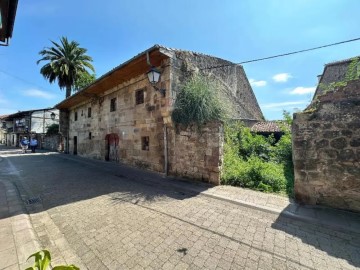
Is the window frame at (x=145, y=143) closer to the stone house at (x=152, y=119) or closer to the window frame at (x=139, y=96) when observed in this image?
the stone house at (x=152, y=119)

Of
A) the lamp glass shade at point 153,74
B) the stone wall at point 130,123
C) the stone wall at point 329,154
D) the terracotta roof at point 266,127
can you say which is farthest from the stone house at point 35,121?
the stone wall at point 329,154

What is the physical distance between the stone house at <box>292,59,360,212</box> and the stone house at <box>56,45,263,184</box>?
2502 millimetres

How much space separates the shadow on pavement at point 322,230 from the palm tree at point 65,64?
2406cm

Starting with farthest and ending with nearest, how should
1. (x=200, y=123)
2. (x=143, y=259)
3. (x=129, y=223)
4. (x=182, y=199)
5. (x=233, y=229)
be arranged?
(x=200, y=123) < (x=182, y=199) < (x=129, y=223) < (x=233, y=229) < (x=143, y=259)

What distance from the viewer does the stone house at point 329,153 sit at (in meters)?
4.05

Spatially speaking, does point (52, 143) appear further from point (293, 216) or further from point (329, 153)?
point (329, 153)

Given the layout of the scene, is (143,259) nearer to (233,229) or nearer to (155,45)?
(233,229)

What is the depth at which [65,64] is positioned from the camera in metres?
21.4

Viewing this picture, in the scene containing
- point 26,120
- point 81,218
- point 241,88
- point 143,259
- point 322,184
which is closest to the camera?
point 143,259

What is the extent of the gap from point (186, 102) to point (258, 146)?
423 cm

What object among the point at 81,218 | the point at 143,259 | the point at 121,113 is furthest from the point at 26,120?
the point at 143,259

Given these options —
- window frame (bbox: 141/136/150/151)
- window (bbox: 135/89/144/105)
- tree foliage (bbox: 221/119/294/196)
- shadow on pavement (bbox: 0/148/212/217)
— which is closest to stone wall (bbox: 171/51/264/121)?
tree foliage (bbox: 221/119/294/196)

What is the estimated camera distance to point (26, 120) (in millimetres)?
30109

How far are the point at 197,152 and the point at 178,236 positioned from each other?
3.94m
